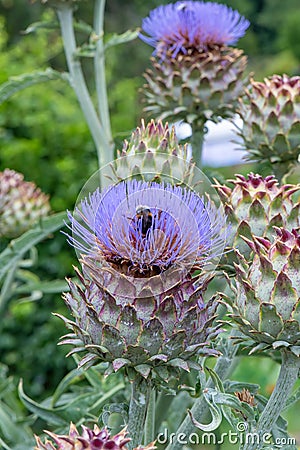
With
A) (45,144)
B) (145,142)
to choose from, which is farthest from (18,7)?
(145,142)

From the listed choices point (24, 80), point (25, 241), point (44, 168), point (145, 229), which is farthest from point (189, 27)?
point (44, 168)

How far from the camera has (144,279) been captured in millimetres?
754

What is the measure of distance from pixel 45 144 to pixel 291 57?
4368 mm

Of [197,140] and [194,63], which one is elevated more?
[194,63]

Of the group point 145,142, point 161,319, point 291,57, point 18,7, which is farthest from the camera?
point 291,57

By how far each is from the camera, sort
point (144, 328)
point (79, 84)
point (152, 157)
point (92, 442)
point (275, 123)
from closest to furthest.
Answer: point (92, 442) → point (144, 328) → point (152, 157) → point (275, 123) → point (79, 84)

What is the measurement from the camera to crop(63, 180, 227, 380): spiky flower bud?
29.5 inches

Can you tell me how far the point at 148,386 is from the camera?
789 mm

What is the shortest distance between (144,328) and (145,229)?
0.10 meters

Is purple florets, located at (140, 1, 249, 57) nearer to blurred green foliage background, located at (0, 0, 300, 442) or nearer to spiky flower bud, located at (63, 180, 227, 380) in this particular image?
spiky flower bud, located at (63, 180, 227, 380)

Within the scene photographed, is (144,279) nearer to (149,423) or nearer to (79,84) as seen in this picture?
(149,423)

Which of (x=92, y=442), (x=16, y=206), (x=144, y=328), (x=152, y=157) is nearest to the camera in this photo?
(x=92, y=442)

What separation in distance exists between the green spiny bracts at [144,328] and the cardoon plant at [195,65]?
1.86 ft

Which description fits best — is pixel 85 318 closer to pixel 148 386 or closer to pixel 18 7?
pixel 148 386
